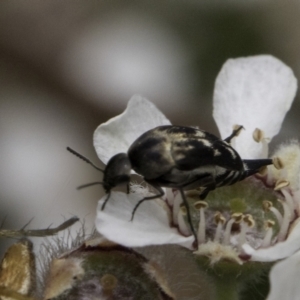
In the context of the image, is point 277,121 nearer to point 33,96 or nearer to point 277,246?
point 277,246

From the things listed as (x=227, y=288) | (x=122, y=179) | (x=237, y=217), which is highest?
(x=122, y=179)

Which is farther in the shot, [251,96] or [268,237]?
[251,96]

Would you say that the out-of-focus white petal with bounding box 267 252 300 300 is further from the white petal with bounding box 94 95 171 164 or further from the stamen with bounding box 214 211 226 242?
the white petal with bounding box 94 95 171 164

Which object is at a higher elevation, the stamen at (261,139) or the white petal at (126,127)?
the white petal at (126,127)

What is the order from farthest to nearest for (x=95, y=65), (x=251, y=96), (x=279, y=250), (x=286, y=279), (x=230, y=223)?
1. (x=95, y=65)
2. (x=251, y=96)
3. (x=230, y=223)
4. (x=279, y=250)
5. (x=286, y=279)

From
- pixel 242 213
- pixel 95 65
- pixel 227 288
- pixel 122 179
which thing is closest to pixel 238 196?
pixel 242 213

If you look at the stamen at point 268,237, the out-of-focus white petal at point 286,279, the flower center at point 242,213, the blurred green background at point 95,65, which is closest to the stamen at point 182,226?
the flower center at point 242,213

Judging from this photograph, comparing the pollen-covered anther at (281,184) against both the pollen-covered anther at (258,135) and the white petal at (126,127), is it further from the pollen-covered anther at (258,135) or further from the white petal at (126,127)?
the white petal at (126,127)

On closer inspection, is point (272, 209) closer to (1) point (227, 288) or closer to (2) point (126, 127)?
(1) point (227, 288)

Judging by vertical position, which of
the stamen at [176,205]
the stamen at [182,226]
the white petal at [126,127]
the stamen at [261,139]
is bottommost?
the stamen at [182,226]
